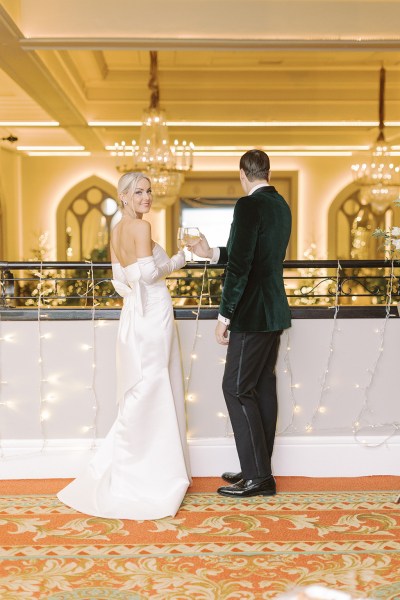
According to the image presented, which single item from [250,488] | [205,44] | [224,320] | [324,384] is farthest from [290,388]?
[205,44]

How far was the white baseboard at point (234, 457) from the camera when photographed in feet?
13.1

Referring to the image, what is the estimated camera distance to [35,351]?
3982mm

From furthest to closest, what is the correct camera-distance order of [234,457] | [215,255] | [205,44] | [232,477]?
[205,44] < [234,457] < [232,477] < [215,255]

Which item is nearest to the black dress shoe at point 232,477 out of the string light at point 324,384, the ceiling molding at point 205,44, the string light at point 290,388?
the string light at point 290,388

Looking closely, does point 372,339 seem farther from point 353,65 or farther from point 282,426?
point 353,65

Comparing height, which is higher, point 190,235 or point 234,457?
point 190,235

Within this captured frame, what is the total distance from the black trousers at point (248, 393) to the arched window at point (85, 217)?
940 cm

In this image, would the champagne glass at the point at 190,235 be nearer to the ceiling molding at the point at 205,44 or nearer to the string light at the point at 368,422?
the string light at the point at 368,422

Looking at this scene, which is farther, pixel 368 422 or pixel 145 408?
pixel 368 422

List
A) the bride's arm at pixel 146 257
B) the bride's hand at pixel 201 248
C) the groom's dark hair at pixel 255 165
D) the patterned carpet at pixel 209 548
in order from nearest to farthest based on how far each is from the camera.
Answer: the patterned carpet at pixel 209 548 → the bride's arm at pixel 146 257 → the groom's dark hair at pixel 255 165 → the bride's hand at pixel 201 248

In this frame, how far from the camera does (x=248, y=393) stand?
3543 millimetres

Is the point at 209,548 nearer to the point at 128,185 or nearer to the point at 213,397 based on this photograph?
the point at 213,397

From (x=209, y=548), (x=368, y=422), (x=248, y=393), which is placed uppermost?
(x=248, y=393)

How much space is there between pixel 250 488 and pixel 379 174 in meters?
6.44
